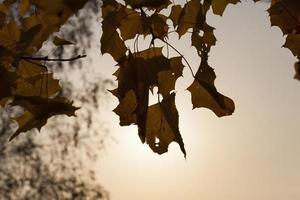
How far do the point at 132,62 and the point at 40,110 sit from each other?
0.18 metres

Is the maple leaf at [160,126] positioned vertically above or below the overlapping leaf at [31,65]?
below

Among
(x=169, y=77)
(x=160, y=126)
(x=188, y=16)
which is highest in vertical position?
(x=188, y=16)

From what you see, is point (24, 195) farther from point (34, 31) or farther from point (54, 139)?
point (34, 31)

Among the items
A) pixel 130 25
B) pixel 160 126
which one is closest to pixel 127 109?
pixel 160 126

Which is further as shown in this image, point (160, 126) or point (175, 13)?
point (175, 13)

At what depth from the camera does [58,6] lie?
0.80 meters

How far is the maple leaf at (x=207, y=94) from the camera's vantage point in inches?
36.1

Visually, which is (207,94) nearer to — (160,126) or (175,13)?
(160,126)

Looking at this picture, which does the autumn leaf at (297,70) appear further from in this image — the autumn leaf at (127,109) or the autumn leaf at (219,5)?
the autumn leaf at (127,109)

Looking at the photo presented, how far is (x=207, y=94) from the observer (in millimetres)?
990

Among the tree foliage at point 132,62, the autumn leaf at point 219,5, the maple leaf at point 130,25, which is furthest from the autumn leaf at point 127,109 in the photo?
the autumn leaf at point 219,5

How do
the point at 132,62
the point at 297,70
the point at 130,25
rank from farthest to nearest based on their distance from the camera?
the point at 297,70
the point at 130,25
the point at 132,62

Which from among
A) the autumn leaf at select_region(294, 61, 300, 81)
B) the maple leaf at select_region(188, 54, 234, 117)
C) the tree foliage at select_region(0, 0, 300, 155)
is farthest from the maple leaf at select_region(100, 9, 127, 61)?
the autumn leaf at select_region(294, 61, 300, 81)

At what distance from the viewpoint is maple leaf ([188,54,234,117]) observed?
0.92m
